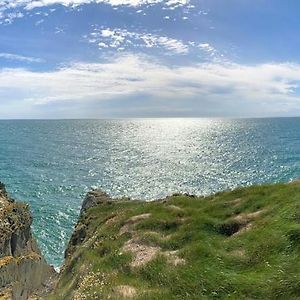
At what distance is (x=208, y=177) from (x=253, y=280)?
344ft

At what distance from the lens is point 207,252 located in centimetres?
2708

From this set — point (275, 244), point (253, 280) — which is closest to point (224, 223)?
point (275, 244)

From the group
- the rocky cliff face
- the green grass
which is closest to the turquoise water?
the rocky cliff face

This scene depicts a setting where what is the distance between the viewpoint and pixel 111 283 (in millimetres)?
26250

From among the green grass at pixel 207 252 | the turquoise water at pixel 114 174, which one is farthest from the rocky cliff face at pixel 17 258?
the turquoise water at pixel 114 174

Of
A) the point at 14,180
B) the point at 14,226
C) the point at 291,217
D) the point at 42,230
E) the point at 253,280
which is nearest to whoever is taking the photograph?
the point at 253,280

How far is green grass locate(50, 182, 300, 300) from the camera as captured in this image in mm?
22594

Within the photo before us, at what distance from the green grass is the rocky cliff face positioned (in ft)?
19.2

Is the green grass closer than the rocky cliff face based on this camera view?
Yes

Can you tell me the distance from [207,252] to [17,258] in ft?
78.2

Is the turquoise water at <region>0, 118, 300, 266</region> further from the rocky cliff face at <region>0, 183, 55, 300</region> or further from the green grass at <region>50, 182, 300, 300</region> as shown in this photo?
the green grass at <region>50, 182, 300, 300</region>

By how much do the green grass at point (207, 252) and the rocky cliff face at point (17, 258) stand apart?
584 centimetres

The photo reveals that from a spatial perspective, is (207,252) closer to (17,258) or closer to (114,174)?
(17,258)

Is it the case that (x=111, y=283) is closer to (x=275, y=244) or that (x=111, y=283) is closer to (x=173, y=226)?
(x=173, y=226)
